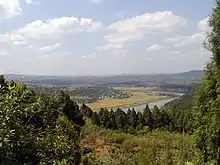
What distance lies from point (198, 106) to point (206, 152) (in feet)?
4.98

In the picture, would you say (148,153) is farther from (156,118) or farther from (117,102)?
(117,102)

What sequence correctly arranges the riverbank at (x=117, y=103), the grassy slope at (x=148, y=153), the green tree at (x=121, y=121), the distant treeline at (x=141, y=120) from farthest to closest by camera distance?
the riverbank at (x=117, y=103) → the green tree at (x=121, y=121) → the distant treeline at (x=141, y=120) → the grassy slope at (x=148, y=153)

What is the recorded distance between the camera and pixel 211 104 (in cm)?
1093

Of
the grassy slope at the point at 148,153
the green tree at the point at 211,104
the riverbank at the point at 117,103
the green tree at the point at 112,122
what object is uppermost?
the green tree at the point at 211,104

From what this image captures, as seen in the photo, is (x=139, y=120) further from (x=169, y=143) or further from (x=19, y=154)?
(x=19, y=154)

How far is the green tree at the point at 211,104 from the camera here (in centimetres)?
1077

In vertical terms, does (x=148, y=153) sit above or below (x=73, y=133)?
below

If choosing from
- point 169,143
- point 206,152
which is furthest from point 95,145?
point 206,152

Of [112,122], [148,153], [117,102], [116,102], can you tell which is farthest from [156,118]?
[116,102]

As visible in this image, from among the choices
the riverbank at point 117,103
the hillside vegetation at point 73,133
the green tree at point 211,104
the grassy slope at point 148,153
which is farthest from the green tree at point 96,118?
the riverbank at point 117,103

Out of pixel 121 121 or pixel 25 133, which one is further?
pixel 121 121

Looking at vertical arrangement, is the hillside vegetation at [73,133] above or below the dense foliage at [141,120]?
above

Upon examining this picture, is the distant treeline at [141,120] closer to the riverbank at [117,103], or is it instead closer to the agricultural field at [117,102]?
the riverbank at [117,103]

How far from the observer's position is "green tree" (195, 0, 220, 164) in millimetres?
10766
